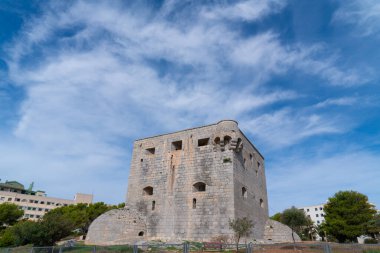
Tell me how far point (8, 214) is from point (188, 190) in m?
31.6

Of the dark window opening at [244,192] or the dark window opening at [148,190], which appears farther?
the dark window opening at [148,190]

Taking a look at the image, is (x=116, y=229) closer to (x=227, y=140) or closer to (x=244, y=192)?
(x=244, y=192)

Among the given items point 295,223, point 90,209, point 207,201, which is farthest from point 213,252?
point 90,209

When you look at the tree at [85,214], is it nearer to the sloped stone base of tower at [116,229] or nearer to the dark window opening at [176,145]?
the sloped stone base of tower at [116,229]

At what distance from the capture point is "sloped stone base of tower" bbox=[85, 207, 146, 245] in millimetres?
20016

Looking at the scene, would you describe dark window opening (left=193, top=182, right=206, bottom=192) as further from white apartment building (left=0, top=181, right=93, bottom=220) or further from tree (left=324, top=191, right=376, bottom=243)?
white apartment building (left=0, top=181, right=93, bottom=220)

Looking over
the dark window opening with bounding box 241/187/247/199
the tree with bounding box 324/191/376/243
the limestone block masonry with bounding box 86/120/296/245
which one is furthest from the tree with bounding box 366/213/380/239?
the dark window opening with bounding box 241/187/247/199

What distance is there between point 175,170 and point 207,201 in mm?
4006

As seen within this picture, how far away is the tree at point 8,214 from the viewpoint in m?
37.7

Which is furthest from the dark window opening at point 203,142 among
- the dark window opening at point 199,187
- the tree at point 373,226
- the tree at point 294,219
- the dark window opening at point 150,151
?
the tree at point 373,226

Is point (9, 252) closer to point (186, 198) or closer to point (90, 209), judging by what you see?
point (186, 198)

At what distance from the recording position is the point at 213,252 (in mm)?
13797

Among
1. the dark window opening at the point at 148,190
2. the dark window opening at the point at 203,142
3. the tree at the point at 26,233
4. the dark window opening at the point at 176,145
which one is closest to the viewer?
the tree at the point at 26,233

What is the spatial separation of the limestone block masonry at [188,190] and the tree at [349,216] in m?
14.2
